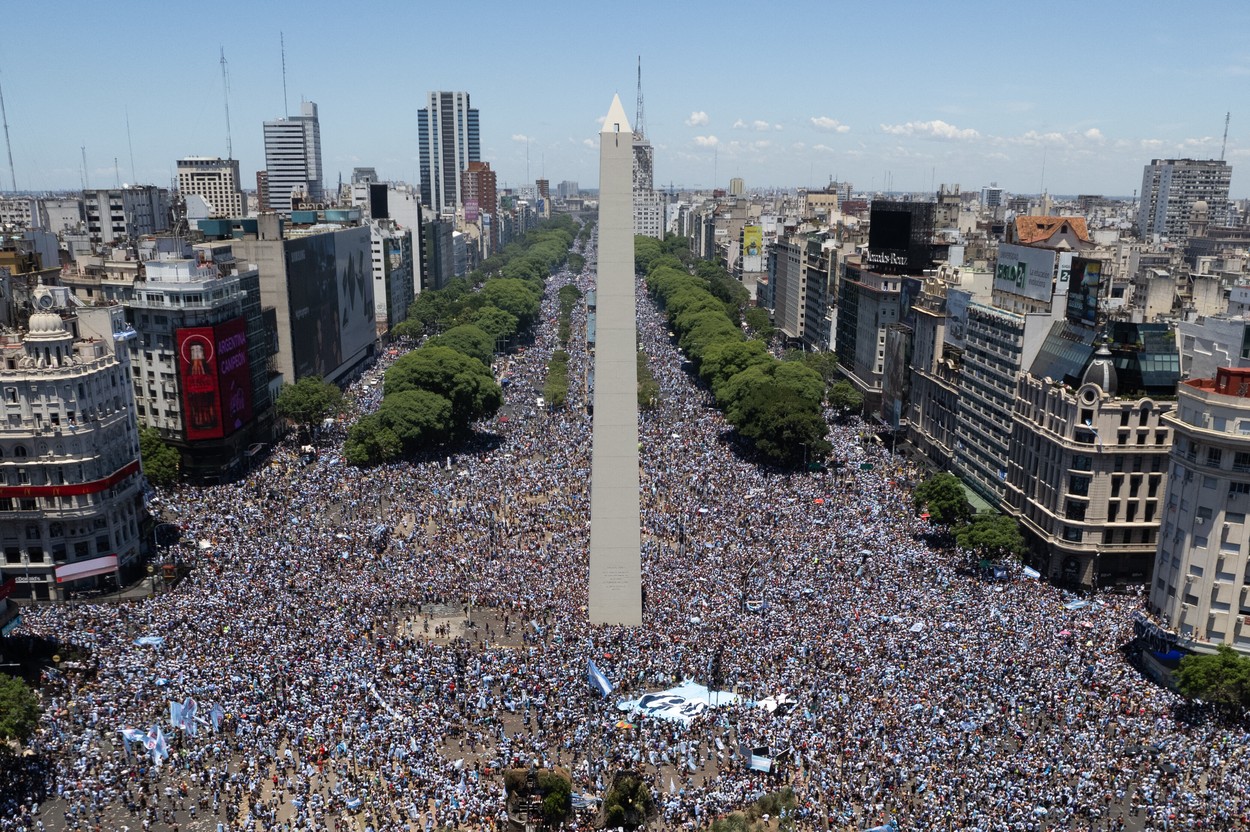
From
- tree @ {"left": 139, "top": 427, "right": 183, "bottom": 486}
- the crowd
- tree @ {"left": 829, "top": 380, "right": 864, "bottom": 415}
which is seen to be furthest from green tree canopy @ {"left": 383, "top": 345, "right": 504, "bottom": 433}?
tree @ {"left": 829, "top": 380, "right": 864, "bottom": 415}

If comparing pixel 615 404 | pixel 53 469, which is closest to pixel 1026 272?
pixel 615 404

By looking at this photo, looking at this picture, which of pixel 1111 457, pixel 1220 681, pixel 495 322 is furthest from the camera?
pixel 495 322

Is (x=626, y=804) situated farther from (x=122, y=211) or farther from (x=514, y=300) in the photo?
(x=122, y=211)

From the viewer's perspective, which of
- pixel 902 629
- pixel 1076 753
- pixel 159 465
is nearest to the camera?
pixel 1076 753

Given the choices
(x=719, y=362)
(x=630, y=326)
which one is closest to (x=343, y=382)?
(x=719, y=362)

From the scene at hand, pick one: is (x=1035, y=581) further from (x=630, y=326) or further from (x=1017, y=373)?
(x=630, y=326)

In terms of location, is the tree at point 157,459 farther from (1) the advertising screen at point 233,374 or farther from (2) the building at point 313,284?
(2) the building at point 313,284
